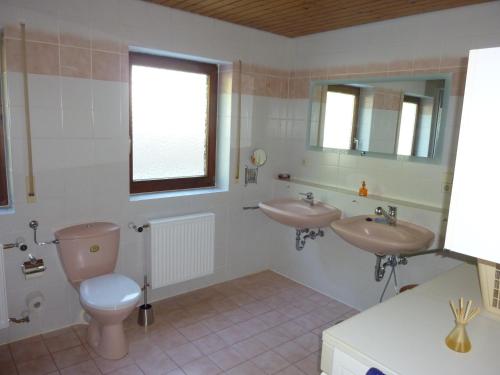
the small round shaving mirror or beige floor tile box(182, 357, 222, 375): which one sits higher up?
the small round shaving mirror

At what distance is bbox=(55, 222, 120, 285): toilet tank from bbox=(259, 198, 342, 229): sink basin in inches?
48.6

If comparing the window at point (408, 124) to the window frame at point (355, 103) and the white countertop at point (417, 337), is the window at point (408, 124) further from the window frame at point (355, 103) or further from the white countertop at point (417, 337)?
the white countertop at point (417, 337)

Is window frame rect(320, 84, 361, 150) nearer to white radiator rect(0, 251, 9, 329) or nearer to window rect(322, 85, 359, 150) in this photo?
window rect(322, 85, 359, 150)

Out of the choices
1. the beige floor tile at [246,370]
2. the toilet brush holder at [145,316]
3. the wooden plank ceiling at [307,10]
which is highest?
the wooden plank ceiling at [307,10]

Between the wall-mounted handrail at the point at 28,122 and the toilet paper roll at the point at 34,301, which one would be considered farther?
the toilet paper roll at the point at 34,301

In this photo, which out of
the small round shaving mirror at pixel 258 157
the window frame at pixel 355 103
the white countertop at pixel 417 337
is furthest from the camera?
the small round shaving mirror at pixel 258 157

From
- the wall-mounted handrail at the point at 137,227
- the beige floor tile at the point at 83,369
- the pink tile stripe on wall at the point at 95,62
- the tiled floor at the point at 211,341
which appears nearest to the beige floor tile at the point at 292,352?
the tiled floor at the point at 211,341

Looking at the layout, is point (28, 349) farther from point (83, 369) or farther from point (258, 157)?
point (258, 157)

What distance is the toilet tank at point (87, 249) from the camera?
2461 millimetres

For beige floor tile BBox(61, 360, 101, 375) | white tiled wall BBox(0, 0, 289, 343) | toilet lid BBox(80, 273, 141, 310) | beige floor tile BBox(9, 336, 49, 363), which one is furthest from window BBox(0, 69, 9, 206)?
beige floor tile BBox(61, 360, 101, 375)

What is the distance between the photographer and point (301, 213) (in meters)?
3.17

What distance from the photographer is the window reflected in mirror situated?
106 inches

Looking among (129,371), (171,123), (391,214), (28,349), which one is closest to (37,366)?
(28,349)

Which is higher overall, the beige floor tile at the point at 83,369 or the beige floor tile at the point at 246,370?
the beige floor tile at the point at 83,369
